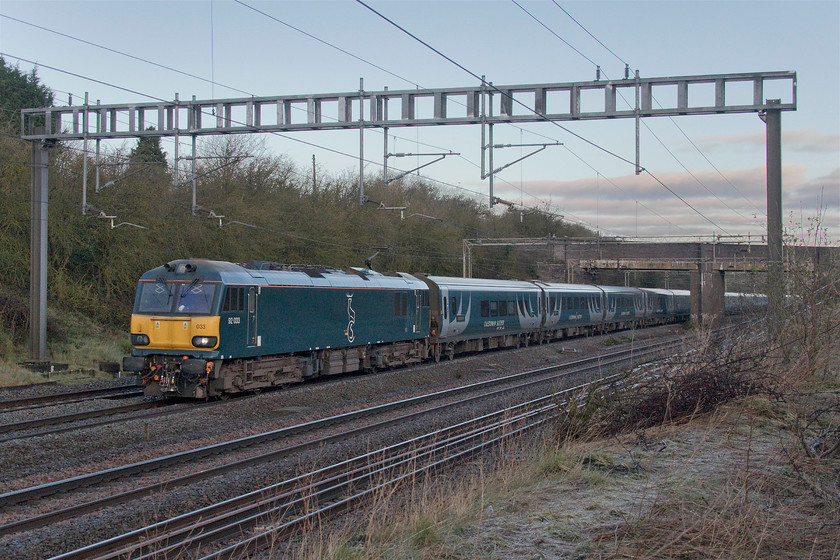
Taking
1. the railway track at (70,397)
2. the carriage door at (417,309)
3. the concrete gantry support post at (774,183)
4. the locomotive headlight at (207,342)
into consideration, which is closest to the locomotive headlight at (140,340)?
the locomotive headlight at (207,342)

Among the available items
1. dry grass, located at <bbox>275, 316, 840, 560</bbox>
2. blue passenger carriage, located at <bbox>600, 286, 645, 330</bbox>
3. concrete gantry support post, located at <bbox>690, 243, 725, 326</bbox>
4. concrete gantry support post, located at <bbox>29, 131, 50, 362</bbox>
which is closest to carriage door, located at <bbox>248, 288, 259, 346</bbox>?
dry grass, located at <bbox>275, 316, 840, 560</bbox>

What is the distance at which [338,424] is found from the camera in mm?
14164

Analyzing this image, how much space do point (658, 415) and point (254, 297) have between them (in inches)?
349

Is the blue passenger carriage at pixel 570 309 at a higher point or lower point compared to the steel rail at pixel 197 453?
higher

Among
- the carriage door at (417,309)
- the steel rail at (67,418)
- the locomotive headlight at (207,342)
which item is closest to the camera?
the steel rail at (67,418)

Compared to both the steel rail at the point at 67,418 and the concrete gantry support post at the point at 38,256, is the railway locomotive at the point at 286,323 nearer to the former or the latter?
the steel rail at the point at 67,418

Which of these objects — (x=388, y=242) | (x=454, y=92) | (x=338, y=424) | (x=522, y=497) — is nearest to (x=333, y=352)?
(x=338, y=424)

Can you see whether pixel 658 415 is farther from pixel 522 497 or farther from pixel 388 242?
pixel 388 242


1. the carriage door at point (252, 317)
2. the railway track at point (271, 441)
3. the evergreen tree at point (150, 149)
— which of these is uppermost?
the evergreen tree at point (150, 149)

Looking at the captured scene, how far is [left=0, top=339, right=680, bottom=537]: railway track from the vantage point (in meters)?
8.48

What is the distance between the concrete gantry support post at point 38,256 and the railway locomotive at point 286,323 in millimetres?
5757

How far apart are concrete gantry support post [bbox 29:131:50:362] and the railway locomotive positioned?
5757 millimetres

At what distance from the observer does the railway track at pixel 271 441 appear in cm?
848

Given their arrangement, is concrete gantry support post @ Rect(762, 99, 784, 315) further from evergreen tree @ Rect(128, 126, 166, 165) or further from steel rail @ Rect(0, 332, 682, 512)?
evergreen tree @ Rect(128, 126, 166, 165)
